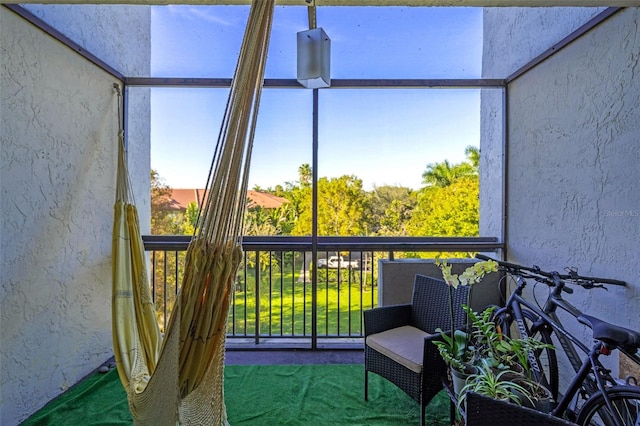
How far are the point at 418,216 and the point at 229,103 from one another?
237 cm

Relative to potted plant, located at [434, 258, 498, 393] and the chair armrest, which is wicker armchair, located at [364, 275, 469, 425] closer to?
the chair armrest

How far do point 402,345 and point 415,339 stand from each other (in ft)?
0.42

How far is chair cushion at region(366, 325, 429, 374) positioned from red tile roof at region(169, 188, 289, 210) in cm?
164

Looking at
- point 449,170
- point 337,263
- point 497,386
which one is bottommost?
point 497,386

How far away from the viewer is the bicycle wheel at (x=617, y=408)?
3.68 ft

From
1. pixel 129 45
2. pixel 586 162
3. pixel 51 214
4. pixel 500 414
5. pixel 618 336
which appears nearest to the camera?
pixel 500 414

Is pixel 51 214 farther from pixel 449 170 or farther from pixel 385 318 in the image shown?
pixel 449 170

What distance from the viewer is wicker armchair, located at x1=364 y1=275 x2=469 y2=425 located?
162 cm

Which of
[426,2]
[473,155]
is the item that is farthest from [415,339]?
[473,155]

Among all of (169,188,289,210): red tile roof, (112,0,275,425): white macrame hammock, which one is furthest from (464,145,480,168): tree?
(112,0,275,425): white macrame hammock

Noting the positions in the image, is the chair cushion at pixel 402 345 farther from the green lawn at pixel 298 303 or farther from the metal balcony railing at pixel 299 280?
the green lawn at pixel 298 303

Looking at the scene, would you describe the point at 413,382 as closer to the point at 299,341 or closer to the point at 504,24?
the point at 299,341

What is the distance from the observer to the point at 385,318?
6.68ft

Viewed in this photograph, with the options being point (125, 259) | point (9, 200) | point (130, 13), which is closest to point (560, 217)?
point (125, 259)
